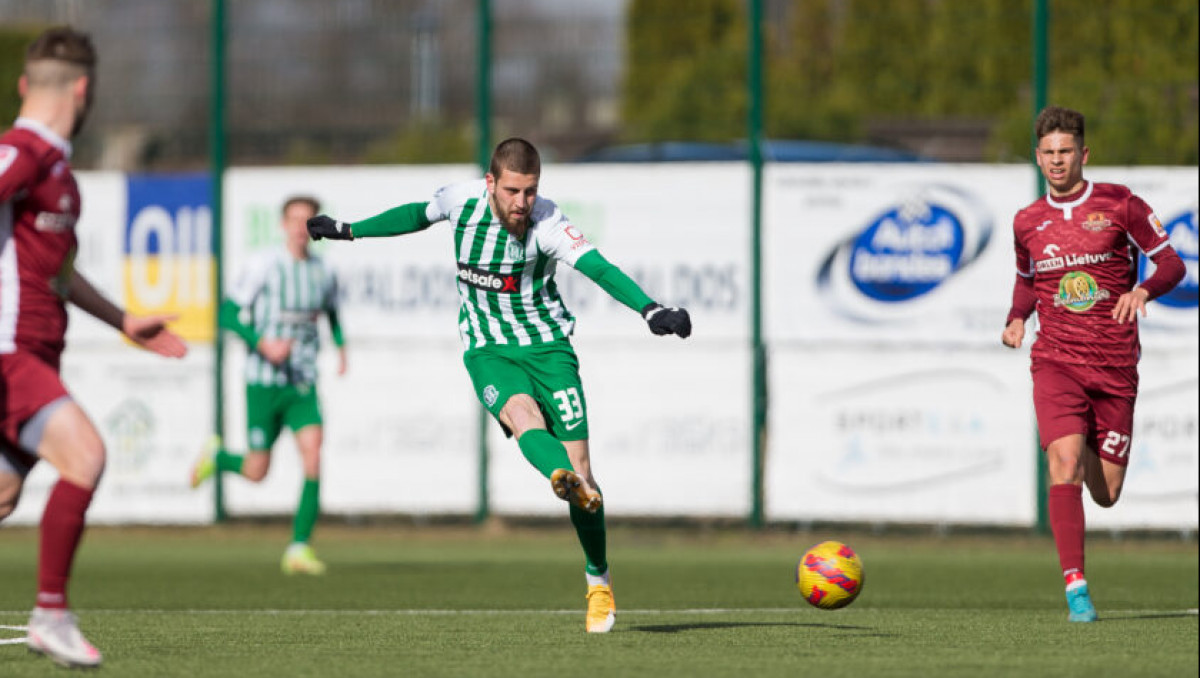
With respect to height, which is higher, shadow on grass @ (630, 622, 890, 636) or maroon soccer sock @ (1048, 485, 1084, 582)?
maroon soccer sock @ (1048, 485, 1084, 582)

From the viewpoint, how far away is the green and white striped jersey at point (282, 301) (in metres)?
13.2

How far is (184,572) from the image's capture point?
13258 mm

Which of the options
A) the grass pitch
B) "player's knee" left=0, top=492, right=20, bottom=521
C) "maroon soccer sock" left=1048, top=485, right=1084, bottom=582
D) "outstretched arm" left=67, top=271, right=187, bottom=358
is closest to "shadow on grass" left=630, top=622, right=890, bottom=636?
the grass pitch

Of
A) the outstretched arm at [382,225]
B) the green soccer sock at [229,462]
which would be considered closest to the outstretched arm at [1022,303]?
the outstretched arm at [382,225]

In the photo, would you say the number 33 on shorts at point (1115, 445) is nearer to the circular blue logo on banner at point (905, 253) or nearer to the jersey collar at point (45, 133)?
the jersey collar at point (45, 133)

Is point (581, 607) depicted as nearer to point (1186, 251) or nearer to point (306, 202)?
point (306, 202)

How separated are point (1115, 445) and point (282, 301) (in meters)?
6.06

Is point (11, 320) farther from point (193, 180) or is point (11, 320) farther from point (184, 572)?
point (193, 180)

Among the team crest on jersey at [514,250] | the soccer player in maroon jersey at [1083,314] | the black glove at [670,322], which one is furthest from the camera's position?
the soccer player in maroon jersey at [1083,314]

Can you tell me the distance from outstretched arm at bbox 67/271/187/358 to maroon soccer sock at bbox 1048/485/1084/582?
4249 millimetres

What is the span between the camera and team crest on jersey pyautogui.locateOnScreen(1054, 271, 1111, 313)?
368 inches

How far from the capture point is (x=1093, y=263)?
9.30 m

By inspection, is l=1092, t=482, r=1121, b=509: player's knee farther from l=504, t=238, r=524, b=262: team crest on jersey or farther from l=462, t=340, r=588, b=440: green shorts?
l=504, t=238, r=524, b=262: team crest on jersey

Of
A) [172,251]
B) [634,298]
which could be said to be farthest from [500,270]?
[172,251]
